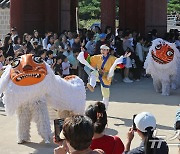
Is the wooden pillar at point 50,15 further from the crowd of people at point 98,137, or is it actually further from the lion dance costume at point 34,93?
the crowd of people at point 98,137

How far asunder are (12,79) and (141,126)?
441 cm

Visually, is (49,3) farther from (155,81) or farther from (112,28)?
(155,81)

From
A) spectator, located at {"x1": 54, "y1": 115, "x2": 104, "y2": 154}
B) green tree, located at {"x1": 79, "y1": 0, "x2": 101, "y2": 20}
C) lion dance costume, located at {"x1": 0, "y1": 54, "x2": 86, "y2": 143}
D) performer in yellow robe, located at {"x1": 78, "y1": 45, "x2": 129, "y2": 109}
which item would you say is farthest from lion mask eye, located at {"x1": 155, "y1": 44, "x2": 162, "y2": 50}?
green tree, located at {"x1": 79, "y1": 0, "x2": 101, "y2": 20}

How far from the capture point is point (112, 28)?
20109mm

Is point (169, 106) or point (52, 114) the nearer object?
point (52, 114)

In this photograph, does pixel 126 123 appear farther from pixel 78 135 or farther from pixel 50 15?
pixel 50 15

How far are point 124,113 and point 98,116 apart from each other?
6.63 meters

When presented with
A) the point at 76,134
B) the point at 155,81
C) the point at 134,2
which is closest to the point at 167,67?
the point at 155,81

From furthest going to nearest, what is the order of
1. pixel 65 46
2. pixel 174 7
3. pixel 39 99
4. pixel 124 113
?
1. pixel 174 7
2. pixel 65 46
3. pixel 124 113
4. pixel 39 99

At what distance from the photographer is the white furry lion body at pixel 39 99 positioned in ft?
28.1

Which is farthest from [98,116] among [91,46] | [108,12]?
[108,12]

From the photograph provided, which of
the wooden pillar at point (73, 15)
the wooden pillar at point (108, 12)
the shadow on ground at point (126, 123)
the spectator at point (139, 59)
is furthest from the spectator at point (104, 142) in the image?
the wooden pillar at point (73, 15)

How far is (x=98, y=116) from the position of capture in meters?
5.25

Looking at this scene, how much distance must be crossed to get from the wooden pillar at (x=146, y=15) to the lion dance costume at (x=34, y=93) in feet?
42.3
